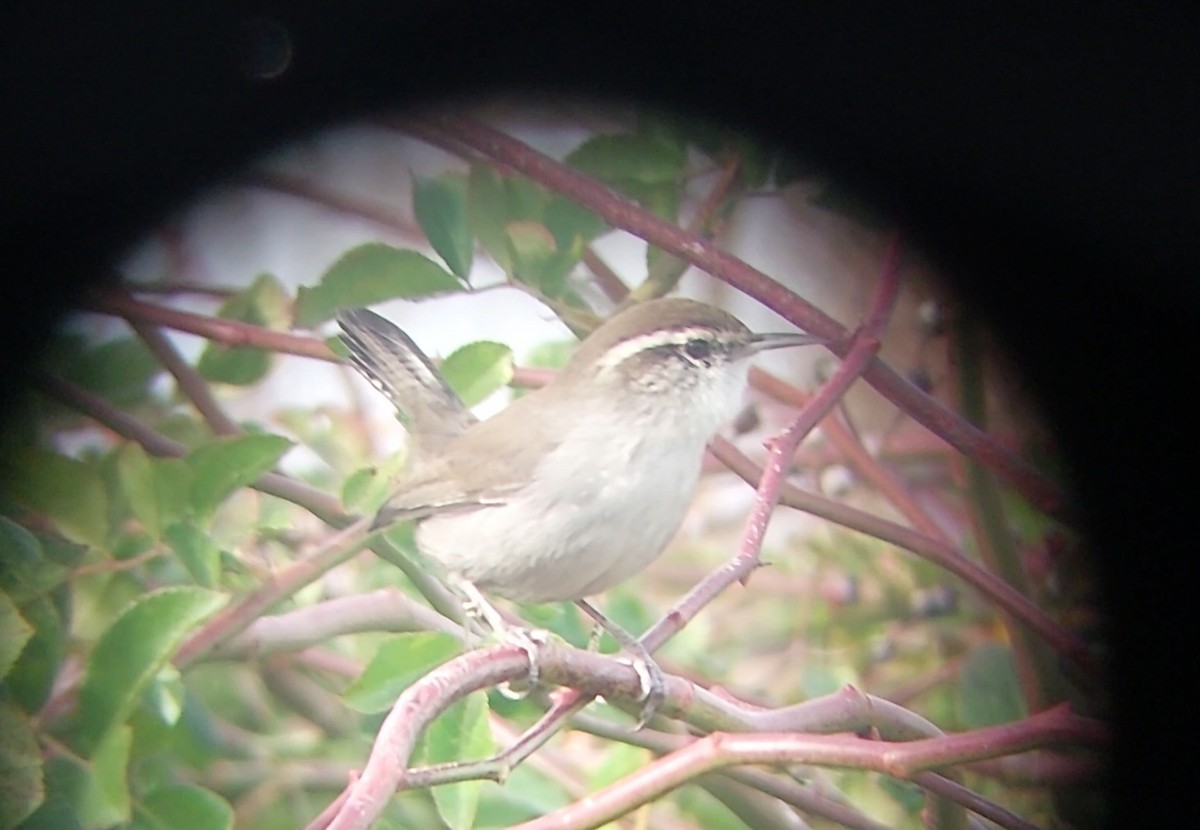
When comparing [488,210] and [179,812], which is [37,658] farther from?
[488,210]

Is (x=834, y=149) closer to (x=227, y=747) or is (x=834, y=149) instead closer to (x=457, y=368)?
(x=457, y=368)

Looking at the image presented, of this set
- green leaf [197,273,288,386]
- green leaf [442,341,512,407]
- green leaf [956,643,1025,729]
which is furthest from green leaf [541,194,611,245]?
green leaf [956,643,1025,729]

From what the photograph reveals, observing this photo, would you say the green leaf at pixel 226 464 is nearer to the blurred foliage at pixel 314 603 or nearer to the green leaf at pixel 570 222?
the blurred foliage at pixel 314 603

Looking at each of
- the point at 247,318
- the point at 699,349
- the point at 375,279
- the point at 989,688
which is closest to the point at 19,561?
the point at 247,318

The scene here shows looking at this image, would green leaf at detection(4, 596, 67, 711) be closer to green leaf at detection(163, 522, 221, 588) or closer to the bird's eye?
green leaf at detection(163, 522, 221, 588)

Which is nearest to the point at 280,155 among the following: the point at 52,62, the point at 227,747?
the point at 52,62

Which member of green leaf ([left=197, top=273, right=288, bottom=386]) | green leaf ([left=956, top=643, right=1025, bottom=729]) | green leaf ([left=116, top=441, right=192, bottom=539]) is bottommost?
green leaf ([left=116, top=441, right=192, bottom=539])
